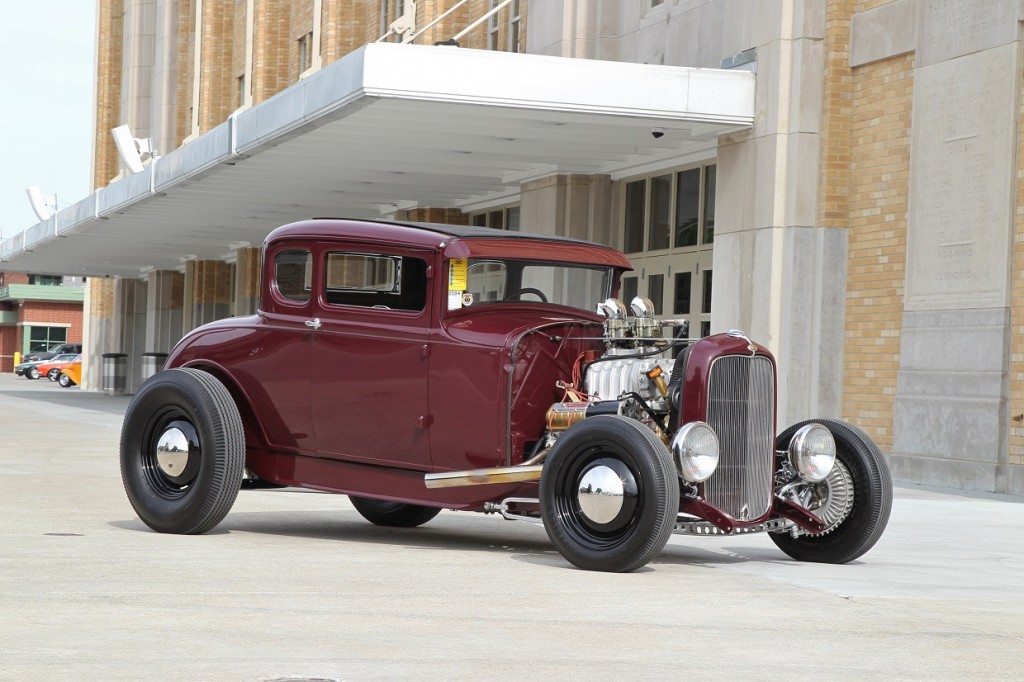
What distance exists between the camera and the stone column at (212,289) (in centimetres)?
4006

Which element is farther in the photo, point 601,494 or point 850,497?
point 850,497

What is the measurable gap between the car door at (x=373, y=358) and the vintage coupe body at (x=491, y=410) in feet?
0.04

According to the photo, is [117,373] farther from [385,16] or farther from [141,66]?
[385,16]

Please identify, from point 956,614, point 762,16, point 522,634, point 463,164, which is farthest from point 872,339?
point 522,634

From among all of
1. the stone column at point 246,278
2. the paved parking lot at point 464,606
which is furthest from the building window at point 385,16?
the paved parking lot at point 464,606

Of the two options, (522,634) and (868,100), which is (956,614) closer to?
(522,634)

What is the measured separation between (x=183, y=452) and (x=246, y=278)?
2770cm

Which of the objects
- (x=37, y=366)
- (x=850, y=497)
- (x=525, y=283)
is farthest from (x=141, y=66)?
(x=850, y=497)

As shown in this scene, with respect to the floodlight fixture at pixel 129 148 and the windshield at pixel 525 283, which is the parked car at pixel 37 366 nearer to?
the floodlight fixture at pixel 129 148

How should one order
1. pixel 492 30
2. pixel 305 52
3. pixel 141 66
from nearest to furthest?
pixel 492 30, pixel 305 52, pixel 141 66

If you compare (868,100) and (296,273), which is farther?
(868,100)

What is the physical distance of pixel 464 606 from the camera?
6.10 meters

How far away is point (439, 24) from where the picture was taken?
82.8 ft

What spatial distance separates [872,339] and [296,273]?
8560mm
